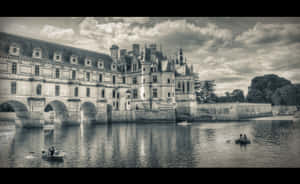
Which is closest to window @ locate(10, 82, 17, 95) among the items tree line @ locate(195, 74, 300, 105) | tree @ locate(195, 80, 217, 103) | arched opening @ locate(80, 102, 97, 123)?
arched opening @ locate(80, 102, 97, 123)

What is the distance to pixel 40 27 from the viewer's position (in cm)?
2231

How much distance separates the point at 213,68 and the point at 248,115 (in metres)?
23.9

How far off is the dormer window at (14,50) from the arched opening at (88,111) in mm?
15885

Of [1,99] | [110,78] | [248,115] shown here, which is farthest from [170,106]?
[1,99]

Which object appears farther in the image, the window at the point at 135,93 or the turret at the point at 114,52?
the turret at the point at 114,52

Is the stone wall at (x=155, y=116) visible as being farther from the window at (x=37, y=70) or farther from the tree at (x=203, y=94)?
the window at (x=37, y=70)

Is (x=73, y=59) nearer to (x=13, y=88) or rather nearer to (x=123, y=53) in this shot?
(x=13, y=88)

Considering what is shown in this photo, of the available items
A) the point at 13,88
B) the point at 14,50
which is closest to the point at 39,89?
the point at 13,88

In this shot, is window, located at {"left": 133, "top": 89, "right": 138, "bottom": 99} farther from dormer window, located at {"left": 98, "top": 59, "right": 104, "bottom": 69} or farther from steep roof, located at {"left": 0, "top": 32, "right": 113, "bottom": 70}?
dormer window, located at {"left": 98, "top": 59, "right": 104, "bottom": 69}

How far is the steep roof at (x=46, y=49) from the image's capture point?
3234 cm

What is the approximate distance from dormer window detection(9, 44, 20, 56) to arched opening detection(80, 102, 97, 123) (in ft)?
52.1

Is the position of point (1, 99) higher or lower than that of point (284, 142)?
higher

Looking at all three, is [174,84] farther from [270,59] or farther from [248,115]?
[270,59]

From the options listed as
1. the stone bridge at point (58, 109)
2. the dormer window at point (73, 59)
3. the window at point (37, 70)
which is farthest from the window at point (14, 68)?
the dormer window at point (73, 59)
